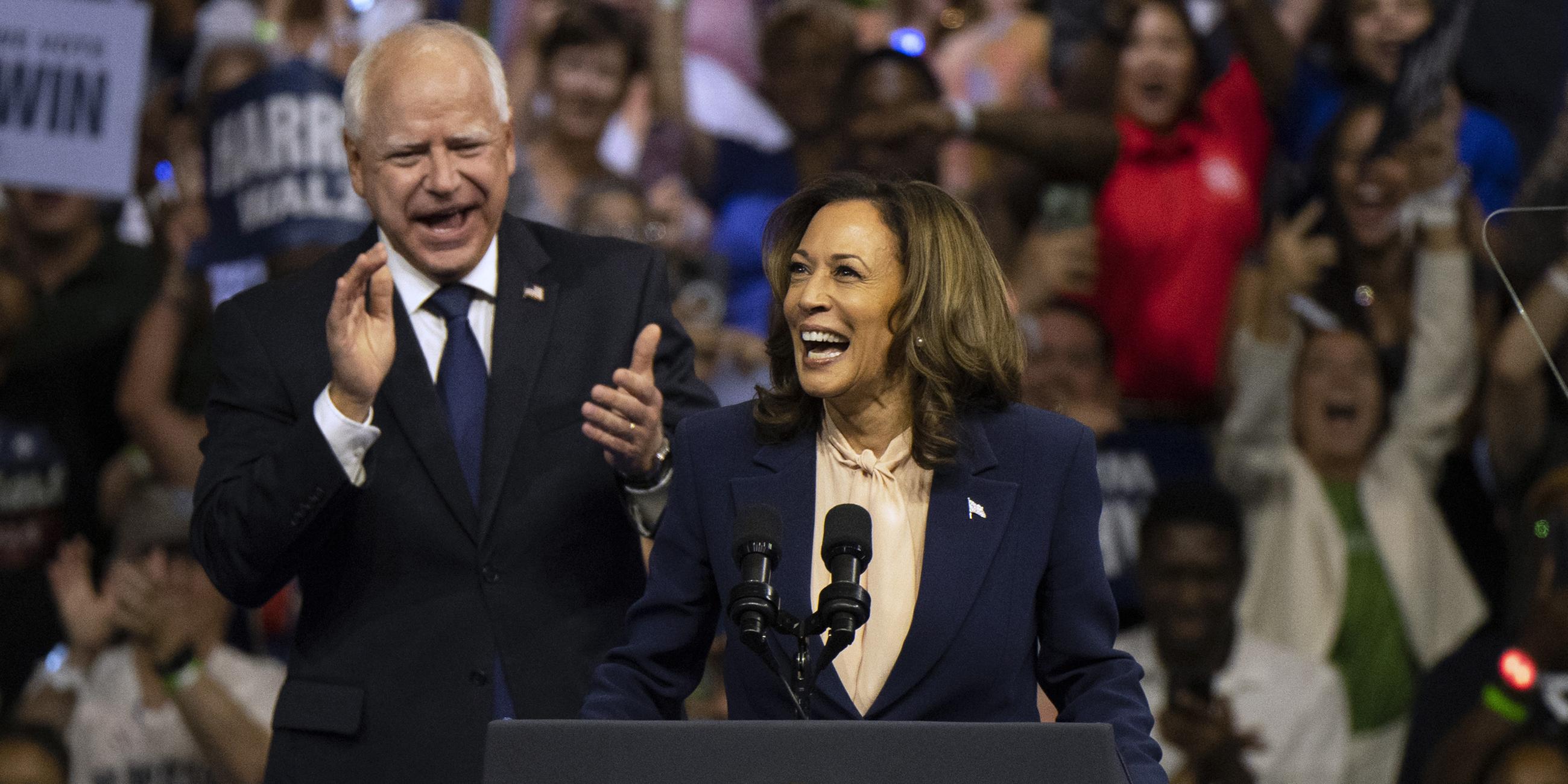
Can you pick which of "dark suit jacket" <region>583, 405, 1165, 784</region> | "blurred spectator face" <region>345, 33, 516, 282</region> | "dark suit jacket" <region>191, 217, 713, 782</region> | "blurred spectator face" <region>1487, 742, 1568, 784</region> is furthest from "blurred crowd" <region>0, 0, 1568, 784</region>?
"dark suit jacket" <region>583, 405, 1165, 784</region>

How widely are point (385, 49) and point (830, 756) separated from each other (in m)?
1.39

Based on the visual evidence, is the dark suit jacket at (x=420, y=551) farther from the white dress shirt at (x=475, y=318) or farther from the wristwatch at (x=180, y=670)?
the wristwatch at (x=180, y=670)

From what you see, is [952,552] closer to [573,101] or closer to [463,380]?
[463,380]

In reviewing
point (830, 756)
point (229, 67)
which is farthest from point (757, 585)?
point (229, 67)

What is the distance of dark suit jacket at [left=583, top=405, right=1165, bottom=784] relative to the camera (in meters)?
1.93

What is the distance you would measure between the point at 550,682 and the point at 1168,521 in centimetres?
332

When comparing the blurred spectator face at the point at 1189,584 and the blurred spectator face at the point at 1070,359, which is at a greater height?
the blurred spectator face at the point at 1070,359

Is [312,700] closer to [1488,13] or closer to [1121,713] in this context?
[1121,713]

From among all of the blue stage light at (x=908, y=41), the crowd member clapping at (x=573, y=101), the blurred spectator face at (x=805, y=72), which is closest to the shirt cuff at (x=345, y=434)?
the crowd member clapping at (x=573, y=101)

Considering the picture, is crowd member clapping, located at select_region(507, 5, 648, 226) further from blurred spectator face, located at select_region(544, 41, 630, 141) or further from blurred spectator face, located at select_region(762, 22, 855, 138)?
blurred spectator face, located at select_region(762, 22, 855, 138)

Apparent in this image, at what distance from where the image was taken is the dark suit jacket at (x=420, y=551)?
236 cm

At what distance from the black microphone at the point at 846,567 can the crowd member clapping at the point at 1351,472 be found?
12.8 ft

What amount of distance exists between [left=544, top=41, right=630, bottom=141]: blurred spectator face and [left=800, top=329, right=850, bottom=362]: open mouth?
12.0 feet

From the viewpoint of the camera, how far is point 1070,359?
5.43m
